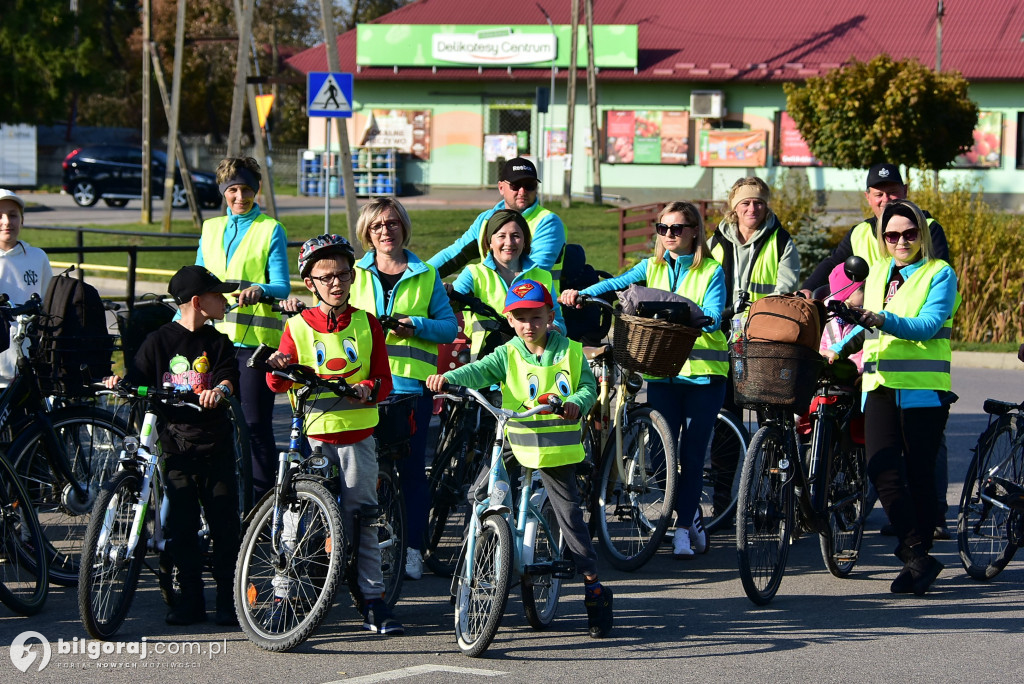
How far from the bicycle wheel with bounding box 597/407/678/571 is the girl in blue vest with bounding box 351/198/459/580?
43.4 inches

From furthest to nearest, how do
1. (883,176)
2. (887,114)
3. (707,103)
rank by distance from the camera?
(707,103) < (887,114) < (883,176)

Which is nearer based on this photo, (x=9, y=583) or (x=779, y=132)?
(x=9, y=583)

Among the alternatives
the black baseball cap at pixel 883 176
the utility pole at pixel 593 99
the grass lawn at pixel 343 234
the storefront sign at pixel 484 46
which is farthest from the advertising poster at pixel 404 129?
the black baseball cap at pixel 883 176

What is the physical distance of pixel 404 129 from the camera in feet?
142

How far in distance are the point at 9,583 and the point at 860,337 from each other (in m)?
4.51

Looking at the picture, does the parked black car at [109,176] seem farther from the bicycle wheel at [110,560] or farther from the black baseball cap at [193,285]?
the bicycle wheel at [110,560]

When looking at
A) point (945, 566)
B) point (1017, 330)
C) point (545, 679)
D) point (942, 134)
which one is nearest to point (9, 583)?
point (545, 679)

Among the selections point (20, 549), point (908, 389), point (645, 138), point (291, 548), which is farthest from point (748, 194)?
point (645, 138)

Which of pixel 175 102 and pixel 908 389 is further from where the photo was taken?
pixel 175 102

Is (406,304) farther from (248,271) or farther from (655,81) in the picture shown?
(655,81)

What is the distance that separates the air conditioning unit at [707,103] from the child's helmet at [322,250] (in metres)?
35.1

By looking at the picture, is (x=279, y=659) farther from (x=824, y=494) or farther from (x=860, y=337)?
(x=860, y=337)

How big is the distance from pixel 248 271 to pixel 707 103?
3420cm

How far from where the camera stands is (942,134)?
28.5m
